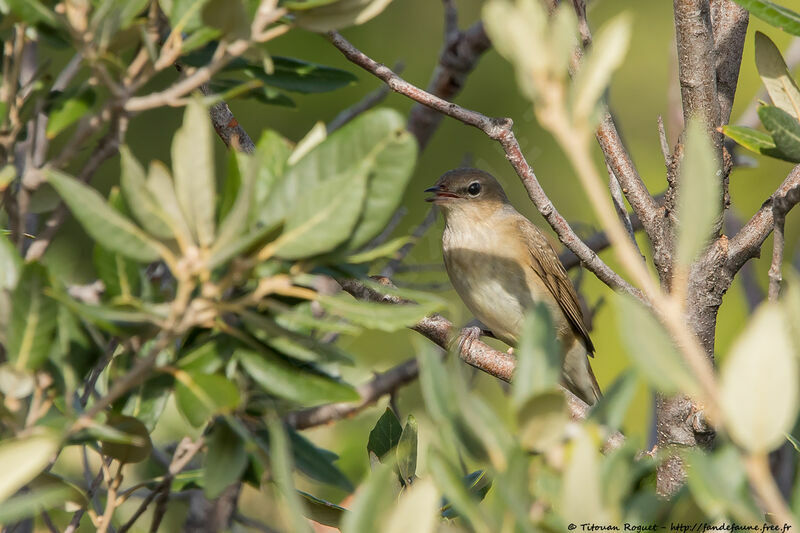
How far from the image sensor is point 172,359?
1.20m

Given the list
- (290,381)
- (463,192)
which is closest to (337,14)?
(290,381)

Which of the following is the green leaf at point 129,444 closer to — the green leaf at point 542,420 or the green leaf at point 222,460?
the green leaf at point 222,460

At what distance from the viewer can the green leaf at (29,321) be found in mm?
1028

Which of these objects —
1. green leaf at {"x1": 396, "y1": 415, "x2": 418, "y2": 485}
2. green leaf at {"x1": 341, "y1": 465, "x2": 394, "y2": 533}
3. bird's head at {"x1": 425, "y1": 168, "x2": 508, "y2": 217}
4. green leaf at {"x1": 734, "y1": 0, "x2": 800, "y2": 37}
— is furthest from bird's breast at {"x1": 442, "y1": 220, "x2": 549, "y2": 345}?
green leaf at {"x1": 341, "y1": 465, "x2": 394, "y2": 533}

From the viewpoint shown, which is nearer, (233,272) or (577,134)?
(577,134)

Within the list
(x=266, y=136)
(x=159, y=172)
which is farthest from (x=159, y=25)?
(x=159, y=172)

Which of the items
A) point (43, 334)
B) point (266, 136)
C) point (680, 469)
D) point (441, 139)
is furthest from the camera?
point (441, 139)

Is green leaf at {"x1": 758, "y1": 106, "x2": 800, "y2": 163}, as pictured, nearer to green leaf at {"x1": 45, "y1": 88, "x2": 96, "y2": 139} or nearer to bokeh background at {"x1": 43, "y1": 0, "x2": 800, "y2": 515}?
green leaf at {"x1": 45, "y1": 88, "x2": 96, "y2": 139}

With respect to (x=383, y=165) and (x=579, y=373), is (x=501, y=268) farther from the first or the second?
(x=383, y=165)

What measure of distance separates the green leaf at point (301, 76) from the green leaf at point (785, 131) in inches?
26.9

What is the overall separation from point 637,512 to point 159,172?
67 cm

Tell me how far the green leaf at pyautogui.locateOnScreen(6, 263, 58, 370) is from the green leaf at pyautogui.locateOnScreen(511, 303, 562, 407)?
1.92ft

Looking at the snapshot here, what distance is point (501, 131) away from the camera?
239 centimetres

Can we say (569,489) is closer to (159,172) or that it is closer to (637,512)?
(637,512)
